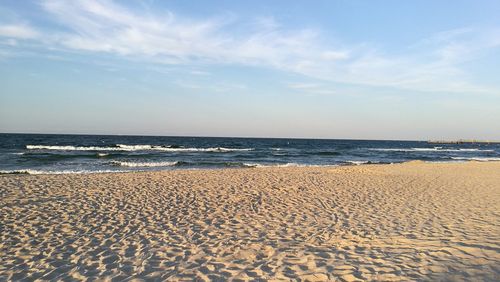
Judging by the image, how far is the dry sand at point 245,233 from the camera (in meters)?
5.08

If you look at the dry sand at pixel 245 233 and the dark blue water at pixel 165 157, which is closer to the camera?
the dry sand at pixel 245 233

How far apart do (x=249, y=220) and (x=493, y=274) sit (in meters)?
4.68

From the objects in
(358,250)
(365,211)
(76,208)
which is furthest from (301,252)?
(76,208)

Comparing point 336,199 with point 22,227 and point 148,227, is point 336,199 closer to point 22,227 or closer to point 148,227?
point 148,227

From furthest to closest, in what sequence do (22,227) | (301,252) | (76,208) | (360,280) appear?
1. (76,208)
2. (22,227)
3. (301,252)
4. (360,280)

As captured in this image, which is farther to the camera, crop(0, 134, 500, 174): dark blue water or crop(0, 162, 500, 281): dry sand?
crop(0, 134, 500, 174): dark blue water

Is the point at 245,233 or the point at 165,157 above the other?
the point at 245,233

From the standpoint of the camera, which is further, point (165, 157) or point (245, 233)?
point (165, 157)

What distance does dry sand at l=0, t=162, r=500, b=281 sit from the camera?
200 inches

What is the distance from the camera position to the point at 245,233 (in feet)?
23.0

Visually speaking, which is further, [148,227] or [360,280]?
[148,227]

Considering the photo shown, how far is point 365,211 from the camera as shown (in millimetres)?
9141

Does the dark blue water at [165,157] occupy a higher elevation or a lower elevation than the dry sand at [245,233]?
lower

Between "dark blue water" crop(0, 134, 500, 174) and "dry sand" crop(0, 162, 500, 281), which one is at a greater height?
"dry sand" crop(0, 162, 500, 281)
